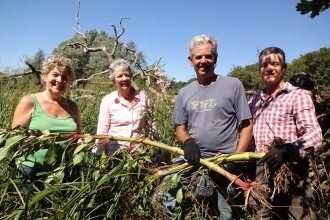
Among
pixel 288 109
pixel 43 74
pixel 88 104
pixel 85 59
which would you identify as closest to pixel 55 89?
pixel 43 74

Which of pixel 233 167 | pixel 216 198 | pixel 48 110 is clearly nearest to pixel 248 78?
pixel 216 198

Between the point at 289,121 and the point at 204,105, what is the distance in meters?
0.68

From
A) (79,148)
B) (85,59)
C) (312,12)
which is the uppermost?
(85,59)

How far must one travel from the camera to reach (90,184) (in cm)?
191

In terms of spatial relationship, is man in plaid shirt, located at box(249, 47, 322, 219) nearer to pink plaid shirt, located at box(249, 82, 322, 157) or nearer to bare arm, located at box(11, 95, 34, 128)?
pink plaid shirt, located at box(249, 82, 322, 157)

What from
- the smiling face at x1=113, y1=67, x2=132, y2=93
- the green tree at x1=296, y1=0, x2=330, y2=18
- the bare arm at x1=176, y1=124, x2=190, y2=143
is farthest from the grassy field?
the green tree at x1=296, y1=0, x2=330, y2=18

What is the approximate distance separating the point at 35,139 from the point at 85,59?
105ft

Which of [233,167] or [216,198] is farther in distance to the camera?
[216,198]

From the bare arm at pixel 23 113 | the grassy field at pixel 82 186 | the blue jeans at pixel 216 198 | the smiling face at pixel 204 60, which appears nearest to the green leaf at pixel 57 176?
the grassy field at pixel 82 186

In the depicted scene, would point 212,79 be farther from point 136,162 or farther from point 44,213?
point 44,213

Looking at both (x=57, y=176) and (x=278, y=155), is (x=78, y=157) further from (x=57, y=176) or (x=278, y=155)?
(x=278, y=155)

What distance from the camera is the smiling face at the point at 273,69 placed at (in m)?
2.41

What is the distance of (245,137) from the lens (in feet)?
7.45

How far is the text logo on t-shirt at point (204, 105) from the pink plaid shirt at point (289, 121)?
1.42 ft
